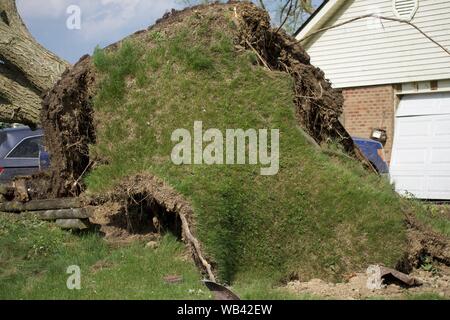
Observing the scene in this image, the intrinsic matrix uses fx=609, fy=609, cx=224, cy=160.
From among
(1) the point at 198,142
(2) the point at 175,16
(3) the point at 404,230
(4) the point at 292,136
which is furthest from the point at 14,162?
(3) the point at 404,230

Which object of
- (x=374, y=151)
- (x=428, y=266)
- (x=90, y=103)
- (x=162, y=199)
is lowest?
(x=428, y=266)

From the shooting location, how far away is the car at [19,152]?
1100 cm

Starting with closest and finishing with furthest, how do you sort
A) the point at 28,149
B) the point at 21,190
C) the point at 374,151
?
the point at 21,190, the point at 28,149, the point at 374,151

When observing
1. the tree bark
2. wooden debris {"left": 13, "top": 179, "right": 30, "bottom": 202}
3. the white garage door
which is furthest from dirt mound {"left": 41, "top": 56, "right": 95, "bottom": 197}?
the white garage door

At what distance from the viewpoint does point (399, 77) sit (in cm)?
1585

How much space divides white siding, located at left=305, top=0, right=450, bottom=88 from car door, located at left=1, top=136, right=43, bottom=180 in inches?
350

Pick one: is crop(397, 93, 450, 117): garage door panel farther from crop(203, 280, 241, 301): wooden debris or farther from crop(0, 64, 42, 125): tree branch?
crop(203, 280, 241, 301): wooden debris

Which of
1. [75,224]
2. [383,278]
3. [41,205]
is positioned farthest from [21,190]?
[383,278]

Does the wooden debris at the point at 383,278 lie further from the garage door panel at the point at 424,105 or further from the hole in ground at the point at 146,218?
the garage door panel at the point at 424,105

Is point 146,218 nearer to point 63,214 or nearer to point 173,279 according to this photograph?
point 63,214

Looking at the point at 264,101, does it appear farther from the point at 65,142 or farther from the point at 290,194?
the point at 65,142

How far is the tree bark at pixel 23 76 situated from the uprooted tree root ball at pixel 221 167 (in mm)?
1963

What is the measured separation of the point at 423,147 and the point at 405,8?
3.61 metres
